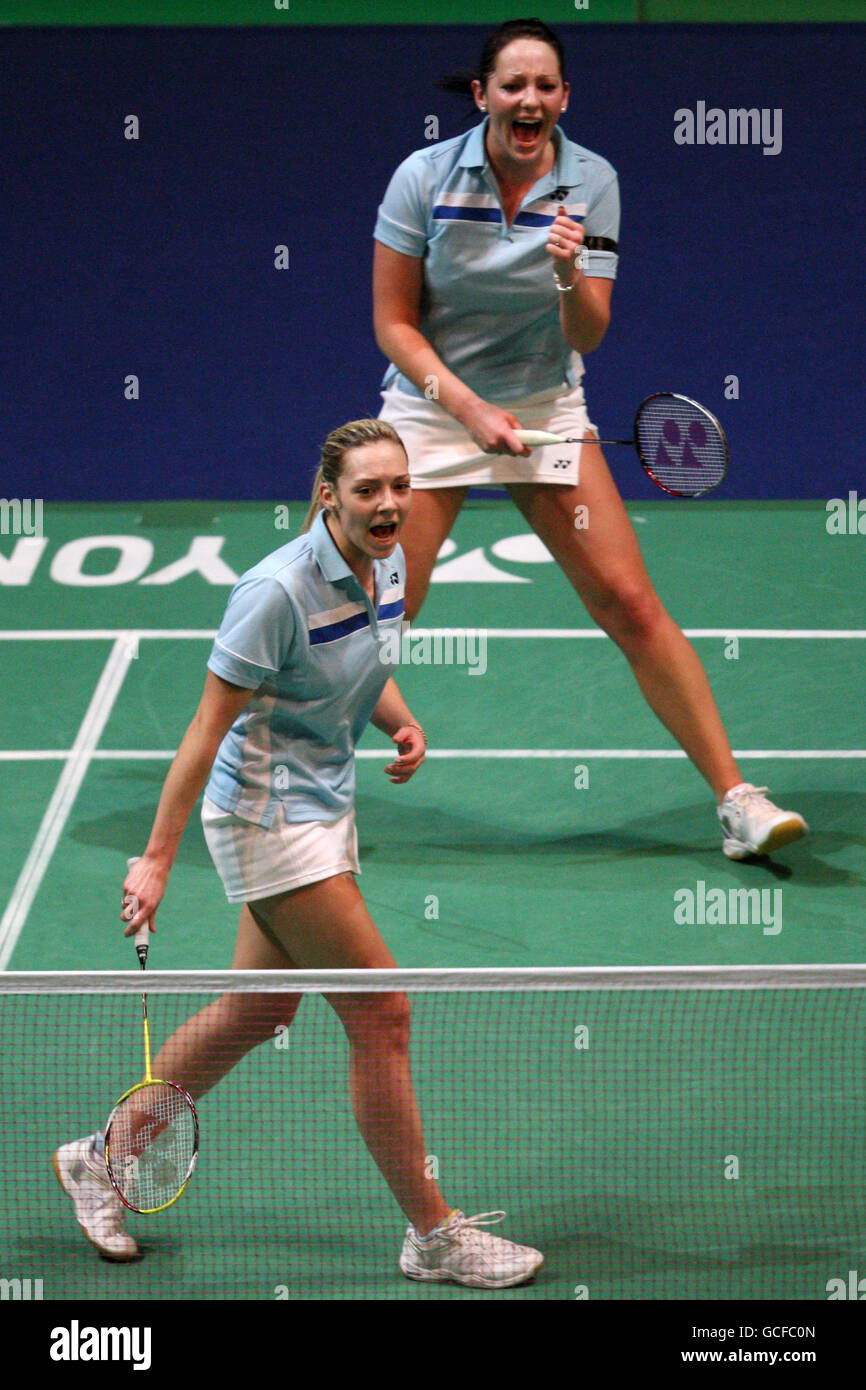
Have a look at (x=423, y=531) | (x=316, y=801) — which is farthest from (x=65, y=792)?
(x=316, y=801)

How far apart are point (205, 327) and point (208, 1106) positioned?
5.95 metres

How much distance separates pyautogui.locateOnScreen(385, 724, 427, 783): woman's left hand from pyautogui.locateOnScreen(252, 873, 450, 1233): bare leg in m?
0.36

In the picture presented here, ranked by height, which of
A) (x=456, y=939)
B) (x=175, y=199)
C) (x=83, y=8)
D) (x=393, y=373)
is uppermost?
(x=83, y=8)

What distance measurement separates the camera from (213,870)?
20.9ft

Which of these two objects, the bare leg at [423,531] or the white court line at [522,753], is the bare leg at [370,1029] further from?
the white court line at [522,753]

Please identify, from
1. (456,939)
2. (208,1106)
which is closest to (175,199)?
(456,939)

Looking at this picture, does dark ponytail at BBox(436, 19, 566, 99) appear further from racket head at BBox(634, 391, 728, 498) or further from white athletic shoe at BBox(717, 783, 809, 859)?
white athletic shoe at BBox(717, 783, 809, 859)

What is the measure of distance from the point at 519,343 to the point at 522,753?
178 centimetres

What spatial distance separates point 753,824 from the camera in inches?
243

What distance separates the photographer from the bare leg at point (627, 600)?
6020 millimetres

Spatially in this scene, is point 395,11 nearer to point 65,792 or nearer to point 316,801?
point 65,792

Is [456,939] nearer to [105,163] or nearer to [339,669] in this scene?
[339,669]

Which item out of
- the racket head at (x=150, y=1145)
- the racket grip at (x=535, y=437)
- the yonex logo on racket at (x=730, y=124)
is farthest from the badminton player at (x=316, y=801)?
the yonex logo on racket at (x=730, y=124)

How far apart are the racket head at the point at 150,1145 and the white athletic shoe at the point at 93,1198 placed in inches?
7.0
